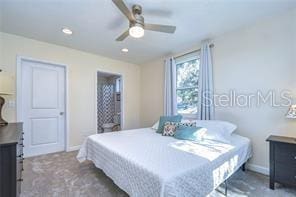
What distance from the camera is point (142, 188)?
4.58ft

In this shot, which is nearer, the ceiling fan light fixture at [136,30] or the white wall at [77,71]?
the ceiling fan light fixture at [136,30]

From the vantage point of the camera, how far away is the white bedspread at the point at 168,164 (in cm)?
132

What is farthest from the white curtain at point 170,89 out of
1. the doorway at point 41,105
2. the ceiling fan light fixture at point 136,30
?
the doorway at point 41,105

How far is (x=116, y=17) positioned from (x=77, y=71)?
6.64 ft

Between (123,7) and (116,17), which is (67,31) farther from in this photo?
(123,7)

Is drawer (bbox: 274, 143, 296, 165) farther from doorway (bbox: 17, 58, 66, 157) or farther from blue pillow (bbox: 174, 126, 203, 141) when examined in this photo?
doorway (bbox: 17, 58, 66, 157)

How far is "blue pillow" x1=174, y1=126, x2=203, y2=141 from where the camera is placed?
2.43 meters

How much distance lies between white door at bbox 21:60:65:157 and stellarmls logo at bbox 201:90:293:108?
3263 mm

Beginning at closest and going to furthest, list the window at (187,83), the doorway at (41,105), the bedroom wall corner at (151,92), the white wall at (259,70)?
the white wall at (259,70)
the doorway at (41,105)
the window at (187,83)
the bedroom wall corner at (151,92)

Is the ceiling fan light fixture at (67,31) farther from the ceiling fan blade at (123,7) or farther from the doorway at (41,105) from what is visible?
the ceiling fan blade at (123,7)

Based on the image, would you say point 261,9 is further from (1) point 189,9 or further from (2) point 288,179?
(2) point 288,179

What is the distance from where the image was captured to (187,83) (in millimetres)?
3816

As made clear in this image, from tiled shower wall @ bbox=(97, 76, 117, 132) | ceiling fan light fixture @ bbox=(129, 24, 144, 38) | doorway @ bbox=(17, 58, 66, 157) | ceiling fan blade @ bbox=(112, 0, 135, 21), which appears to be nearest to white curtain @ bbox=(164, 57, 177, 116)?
ceiling fan light fixture @ bbox=(129, 24, 144, 38)

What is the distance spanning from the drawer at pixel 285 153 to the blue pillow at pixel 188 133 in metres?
0.98
